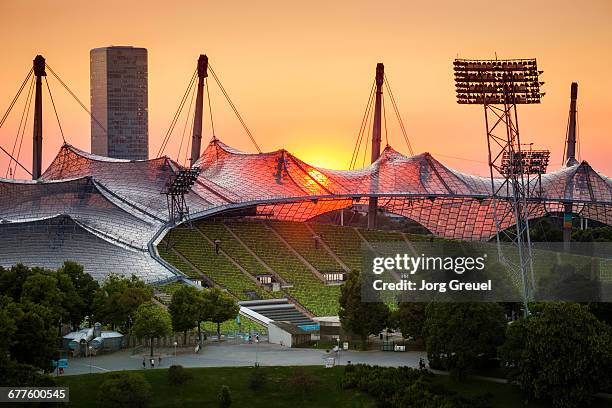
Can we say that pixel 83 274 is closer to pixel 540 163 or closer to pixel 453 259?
pixel 453 259

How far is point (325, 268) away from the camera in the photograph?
8844 centimetres

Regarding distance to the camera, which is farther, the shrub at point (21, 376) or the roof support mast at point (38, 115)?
the roof support mast at point (38, 115)

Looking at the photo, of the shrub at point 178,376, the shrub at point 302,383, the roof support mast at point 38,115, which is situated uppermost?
the roof support mast at point 38,115

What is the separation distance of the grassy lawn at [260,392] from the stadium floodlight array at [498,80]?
1459 cm

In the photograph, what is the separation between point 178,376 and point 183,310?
32.4 ft

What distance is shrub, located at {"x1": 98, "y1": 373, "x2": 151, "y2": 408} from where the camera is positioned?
4975 cm

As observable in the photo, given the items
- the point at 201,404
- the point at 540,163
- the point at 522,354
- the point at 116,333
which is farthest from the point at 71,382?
the point at 540,163

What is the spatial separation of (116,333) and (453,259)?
1767cm

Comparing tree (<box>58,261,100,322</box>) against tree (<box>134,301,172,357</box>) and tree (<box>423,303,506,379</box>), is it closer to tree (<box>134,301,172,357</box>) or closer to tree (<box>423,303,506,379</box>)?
tree (<box>134,301,172,357</box>)

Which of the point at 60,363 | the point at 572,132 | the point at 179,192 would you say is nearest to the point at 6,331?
the point at 60,363

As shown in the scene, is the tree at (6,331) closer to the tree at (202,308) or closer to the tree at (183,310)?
the tree at (183,310)

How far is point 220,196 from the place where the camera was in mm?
94125

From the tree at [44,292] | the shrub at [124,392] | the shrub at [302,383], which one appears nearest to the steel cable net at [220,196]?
the tree at [44,292]

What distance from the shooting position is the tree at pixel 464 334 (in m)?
56.2
